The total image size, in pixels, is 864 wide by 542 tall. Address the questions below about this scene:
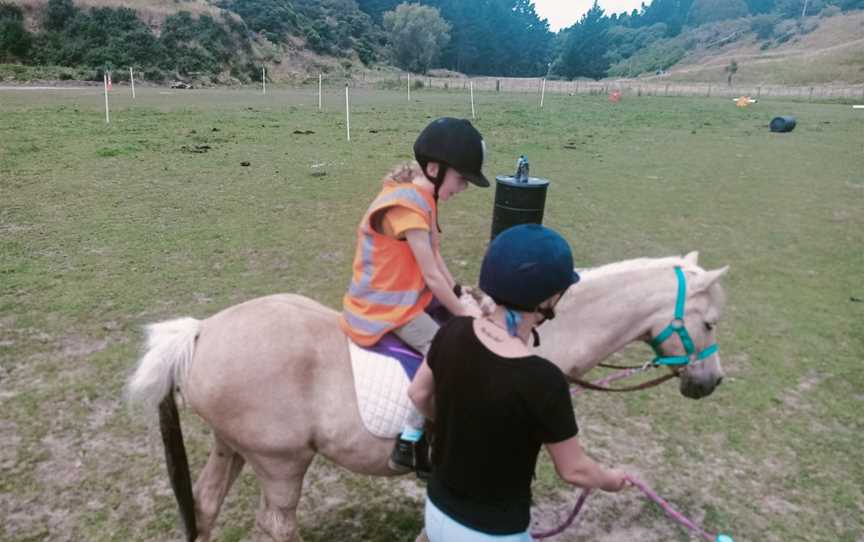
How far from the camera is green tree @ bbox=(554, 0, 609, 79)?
99.6 m

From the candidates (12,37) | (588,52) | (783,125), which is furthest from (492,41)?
(783,125)

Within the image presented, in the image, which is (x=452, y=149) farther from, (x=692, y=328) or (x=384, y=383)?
(x=692, y=328)

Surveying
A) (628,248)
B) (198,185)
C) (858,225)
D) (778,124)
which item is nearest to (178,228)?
(198,185)

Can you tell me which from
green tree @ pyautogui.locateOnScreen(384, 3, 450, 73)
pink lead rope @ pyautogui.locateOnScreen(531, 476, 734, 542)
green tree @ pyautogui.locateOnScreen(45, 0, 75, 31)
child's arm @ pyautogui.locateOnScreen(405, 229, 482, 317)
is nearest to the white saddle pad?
child's arm @ pyautogui.locateOnScreen(405, 229, 482, 317)

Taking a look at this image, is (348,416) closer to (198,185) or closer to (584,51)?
(198,185)

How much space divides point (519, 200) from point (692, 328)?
16.5 feet

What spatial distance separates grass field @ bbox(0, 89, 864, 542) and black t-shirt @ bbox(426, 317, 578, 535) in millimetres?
1905

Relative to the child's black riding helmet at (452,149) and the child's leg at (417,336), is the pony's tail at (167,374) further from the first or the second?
the child's black riding helmet at (452,149)

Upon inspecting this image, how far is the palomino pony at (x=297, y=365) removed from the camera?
2.74 meters

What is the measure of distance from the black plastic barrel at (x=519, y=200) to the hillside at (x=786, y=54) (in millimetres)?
76049

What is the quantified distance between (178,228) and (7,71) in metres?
46.2

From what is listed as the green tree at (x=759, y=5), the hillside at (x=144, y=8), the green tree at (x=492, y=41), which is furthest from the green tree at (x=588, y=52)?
the green tree at (x=759, y=5)

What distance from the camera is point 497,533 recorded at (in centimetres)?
199

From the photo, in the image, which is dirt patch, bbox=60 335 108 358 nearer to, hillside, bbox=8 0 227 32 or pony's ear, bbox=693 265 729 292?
pony's ear, bbox=693 265 729 292
